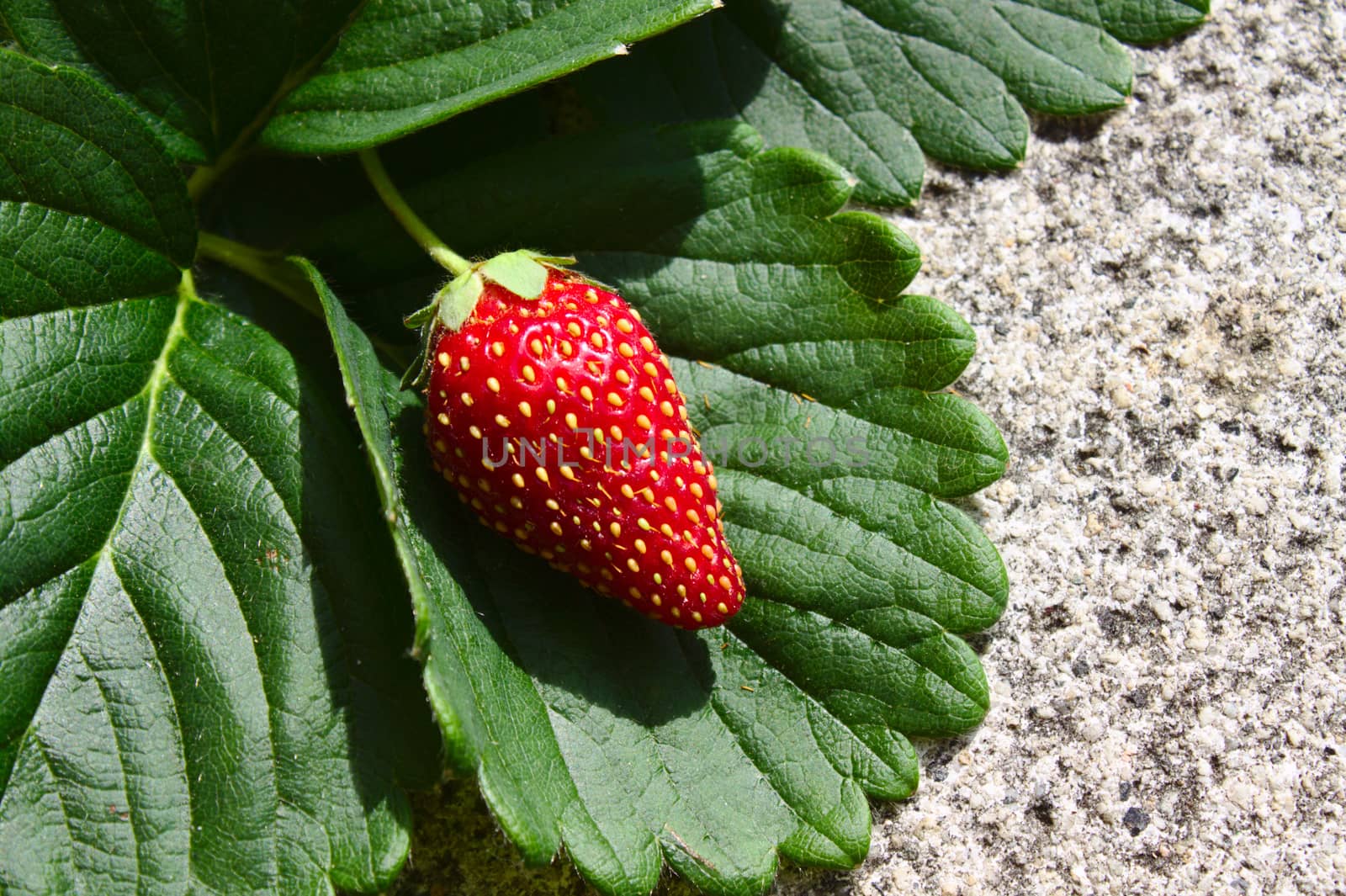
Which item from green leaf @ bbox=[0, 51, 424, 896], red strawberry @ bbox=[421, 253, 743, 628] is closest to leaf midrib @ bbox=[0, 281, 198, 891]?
green leaf @ bbox=[0, 51, 424, 896]

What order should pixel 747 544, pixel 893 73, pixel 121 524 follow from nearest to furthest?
1. pixel 121 524
2. pixel 747 544
3. pixel 893 73

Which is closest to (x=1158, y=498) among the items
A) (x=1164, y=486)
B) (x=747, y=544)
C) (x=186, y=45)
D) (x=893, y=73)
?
(x=1164, y=486)

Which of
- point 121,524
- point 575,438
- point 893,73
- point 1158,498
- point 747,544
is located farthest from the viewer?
point 893,73

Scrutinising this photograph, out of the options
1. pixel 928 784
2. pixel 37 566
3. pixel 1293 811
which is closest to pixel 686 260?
pixel 928 784

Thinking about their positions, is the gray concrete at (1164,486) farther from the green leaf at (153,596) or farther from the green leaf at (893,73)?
the green leaf at (153,596)

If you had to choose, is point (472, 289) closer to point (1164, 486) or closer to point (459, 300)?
point (459, 300)

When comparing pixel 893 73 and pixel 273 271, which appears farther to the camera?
pixel 893 73

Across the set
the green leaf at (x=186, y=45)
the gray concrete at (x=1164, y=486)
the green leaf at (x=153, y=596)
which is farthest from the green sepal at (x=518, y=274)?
the gray concrete at (x=1164, y=486)
